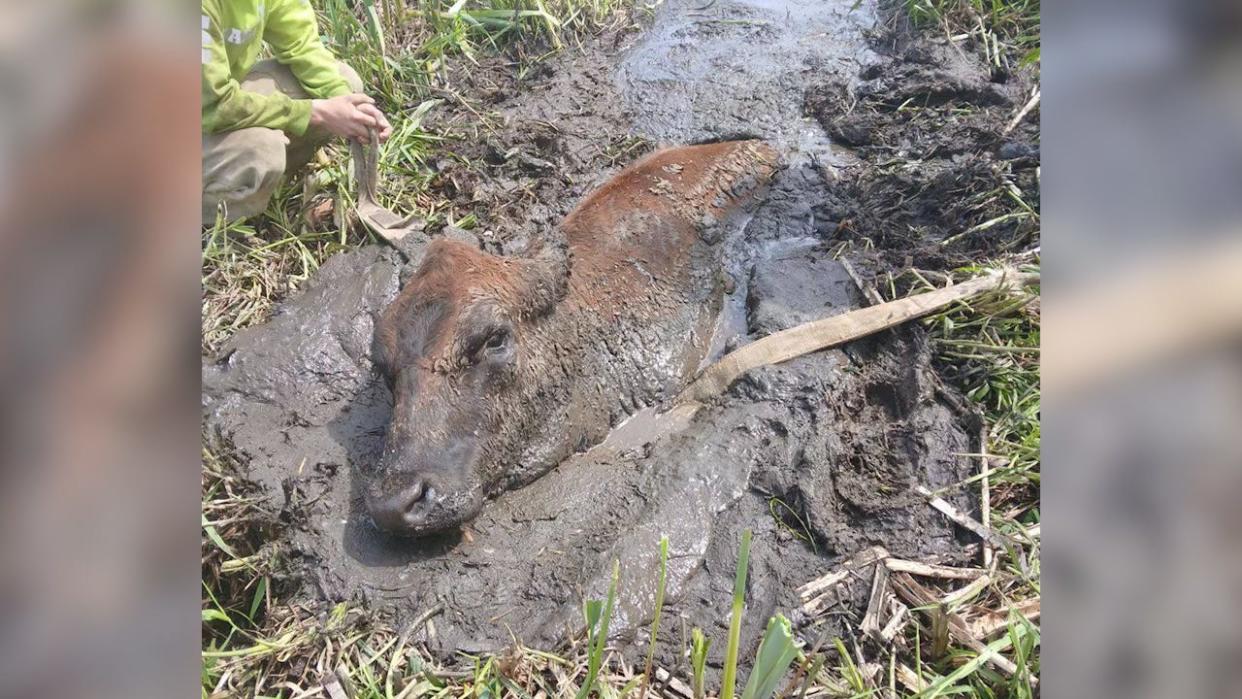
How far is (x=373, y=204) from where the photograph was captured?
5.63 meters

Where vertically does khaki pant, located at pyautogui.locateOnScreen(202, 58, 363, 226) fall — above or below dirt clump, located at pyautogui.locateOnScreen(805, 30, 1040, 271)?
above

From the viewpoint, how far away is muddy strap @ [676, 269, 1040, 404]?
4465mm

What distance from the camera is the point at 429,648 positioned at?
312 centimetres

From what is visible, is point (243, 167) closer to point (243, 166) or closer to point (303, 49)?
point (243, 166)

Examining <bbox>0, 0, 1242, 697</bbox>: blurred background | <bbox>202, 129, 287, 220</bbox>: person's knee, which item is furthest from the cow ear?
<bbox>0, 0, 1242, 697</bbox>: blurred background

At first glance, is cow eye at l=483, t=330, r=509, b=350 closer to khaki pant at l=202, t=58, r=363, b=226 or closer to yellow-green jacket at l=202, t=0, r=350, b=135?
yellow-green jacket at l=202, t=0, r=350, b=135

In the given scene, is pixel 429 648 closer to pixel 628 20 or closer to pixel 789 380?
pixel 789 380

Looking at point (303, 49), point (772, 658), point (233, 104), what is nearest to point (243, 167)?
point (233, 104)

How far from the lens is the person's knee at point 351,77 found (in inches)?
248

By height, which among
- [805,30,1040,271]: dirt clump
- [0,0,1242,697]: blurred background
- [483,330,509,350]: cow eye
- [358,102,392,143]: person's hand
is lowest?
[805,30,1040,271]: dirt clump

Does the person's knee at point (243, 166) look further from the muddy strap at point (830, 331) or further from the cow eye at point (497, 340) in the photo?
the muddy strap at point (830, 331)
